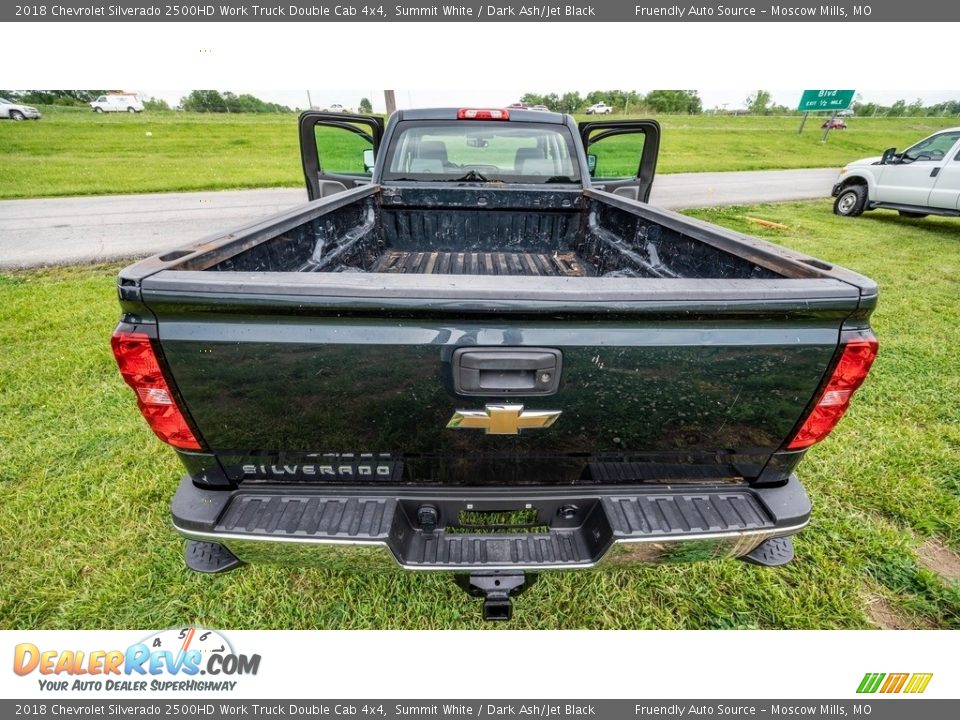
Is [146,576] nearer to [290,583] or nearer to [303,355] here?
[290,583]

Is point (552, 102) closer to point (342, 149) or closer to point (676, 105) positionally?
point (676, 105)

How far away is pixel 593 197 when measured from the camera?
369 cm

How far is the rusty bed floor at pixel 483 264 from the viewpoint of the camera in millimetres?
3670

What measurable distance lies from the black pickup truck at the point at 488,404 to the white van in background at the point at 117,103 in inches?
1665

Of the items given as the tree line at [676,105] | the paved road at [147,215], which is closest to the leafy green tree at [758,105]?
the tree line at [676,105]

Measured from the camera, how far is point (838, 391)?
147cm

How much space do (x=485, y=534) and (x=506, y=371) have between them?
27.0 inches

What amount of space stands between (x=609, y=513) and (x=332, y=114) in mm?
3923

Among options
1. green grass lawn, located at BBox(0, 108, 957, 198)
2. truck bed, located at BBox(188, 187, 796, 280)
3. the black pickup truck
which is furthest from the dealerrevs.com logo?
green grass lawn, located at BBox(0, 108, 957, 198)

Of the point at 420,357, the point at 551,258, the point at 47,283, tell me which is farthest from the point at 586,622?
the point at 47,283

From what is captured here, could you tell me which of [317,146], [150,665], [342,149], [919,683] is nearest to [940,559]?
[919,683]

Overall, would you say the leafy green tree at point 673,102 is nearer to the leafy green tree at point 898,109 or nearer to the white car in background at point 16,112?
the leafy green tree at point 898,109

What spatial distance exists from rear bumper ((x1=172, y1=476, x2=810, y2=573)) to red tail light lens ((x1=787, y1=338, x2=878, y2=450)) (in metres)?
0.26

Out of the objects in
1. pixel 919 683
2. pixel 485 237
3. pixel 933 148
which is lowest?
pixel 919 683
